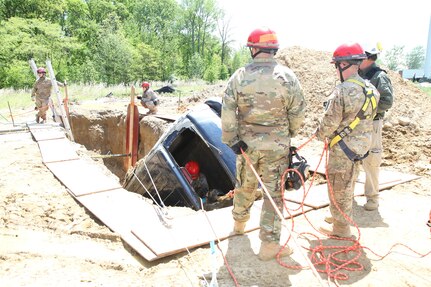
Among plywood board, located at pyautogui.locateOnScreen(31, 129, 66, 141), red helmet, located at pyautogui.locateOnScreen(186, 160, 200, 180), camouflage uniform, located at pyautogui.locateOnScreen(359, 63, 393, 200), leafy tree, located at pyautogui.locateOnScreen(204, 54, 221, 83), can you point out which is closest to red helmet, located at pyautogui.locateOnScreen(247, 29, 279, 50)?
camouflage uniform, located at pyautogui.locateOnScreen(359, 63, 393, 200)

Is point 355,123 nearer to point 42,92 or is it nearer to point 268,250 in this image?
point 268,250

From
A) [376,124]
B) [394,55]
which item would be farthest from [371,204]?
[394,55]

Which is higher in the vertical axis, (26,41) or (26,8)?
(26,8)

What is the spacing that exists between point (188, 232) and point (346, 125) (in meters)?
1.89

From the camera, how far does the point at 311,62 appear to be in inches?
477

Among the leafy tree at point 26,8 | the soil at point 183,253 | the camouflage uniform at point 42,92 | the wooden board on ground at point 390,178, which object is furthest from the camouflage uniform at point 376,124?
the leafy tree at point 26,8

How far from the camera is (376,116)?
4.34 m

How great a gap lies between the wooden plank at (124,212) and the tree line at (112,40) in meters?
25.8

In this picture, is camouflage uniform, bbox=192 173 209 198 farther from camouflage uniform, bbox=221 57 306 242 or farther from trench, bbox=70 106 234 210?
camouflage uniform, bbox=221 57 306 242

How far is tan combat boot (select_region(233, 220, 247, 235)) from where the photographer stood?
3533 mm

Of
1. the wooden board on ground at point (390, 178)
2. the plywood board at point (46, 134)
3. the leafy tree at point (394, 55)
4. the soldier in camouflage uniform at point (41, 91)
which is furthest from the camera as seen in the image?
the leafy tree at point (394, 55)

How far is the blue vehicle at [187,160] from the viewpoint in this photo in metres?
4.93

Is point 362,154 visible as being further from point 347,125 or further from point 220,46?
point 220,46

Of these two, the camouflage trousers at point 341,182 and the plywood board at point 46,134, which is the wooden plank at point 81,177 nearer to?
the plywood board at point 46,134
